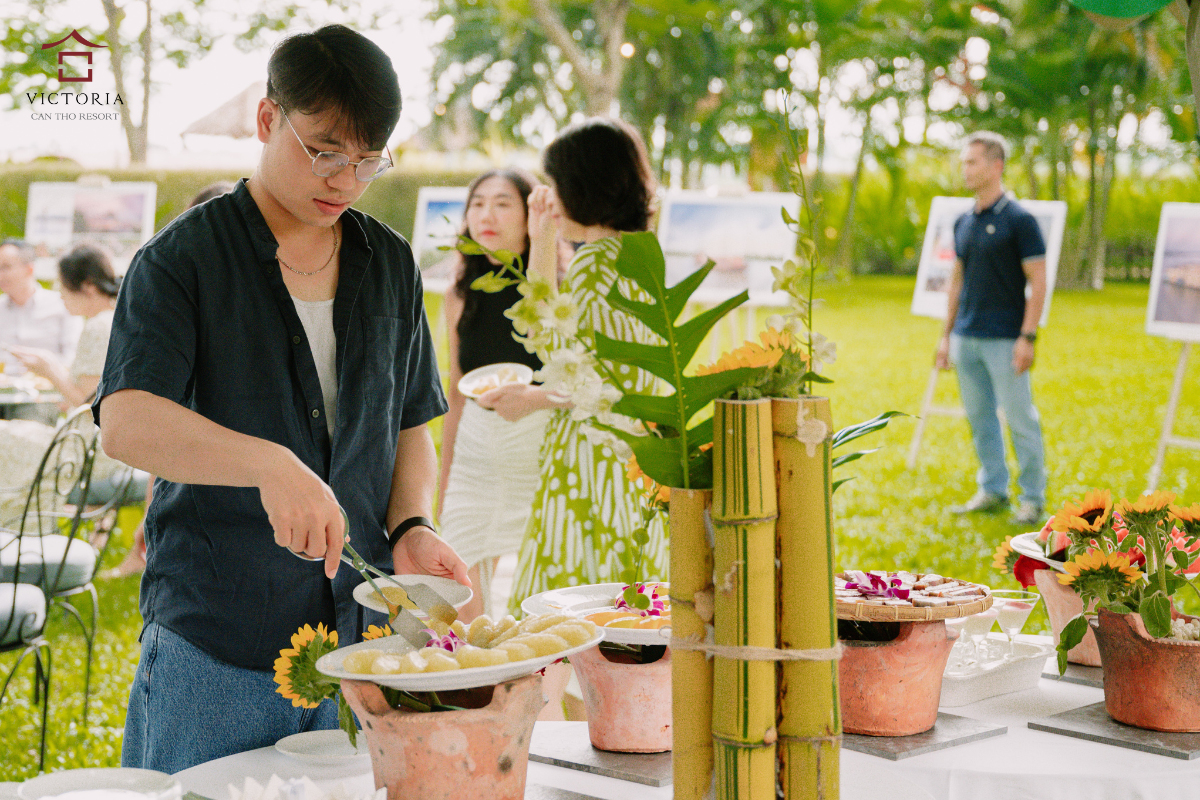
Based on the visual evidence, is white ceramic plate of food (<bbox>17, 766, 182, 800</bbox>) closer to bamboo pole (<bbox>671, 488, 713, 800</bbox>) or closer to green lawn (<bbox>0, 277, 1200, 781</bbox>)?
bamboo pole (<bbox>671, 488, 713, 800</bbox>)

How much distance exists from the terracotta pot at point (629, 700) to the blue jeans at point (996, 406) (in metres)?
4.51

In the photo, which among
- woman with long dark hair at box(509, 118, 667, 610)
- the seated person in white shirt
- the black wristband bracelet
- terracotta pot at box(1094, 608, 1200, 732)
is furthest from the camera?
the seated person in white shirt

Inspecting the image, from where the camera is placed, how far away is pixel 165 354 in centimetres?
117

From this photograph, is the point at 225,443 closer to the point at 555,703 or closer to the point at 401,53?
the point at 555,703

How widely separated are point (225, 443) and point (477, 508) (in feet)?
5.88

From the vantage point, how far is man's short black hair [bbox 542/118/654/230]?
2.19 metres

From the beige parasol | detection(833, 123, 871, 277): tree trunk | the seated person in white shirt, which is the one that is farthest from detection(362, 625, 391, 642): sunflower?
detection(833, 123, 871, 277): tree trunk

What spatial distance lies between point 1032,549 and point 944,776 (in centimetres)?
50

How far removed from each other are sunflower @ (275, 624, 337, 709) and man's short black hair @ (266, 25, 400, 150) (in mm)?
553

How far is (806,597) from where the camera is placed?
86 cm

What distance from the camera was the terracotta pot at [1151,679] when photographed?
4.16 ft

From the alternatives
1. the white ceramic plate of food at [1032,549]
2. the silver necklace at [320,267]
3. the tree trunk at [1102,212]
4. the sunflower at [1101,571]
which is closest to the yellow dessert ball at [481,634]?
the silver necklace at [320,267]

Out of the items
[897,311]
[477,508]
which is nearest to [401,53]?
[897,311]

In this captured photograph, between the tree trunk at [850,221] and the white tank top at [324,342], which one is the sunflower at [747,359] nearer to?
the white tank top at [324,342]
